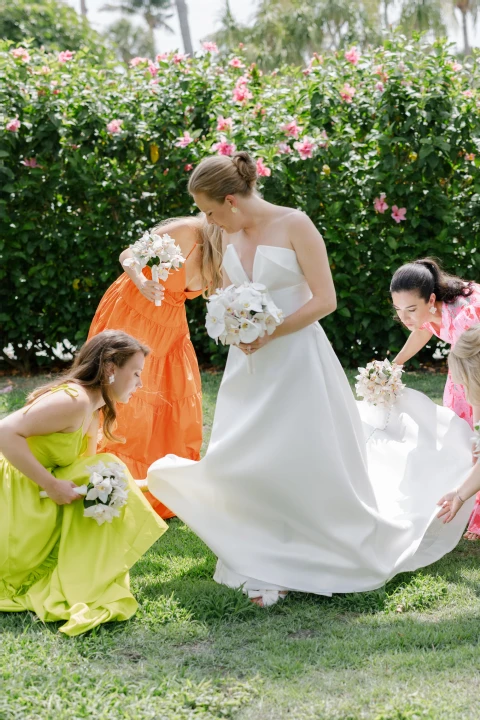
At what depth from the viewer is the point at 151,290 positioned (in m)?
4.32

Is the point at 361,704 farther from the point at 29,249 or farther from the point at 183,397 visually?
the point at 29,249

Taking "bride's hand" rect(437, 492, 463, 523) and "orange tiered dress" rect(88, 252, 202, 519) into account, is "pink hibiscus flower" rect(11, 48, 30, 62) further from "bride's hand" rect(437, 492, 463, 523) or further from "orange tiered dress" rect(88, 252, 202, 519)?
"bride's hand" rect(437, 492, 463, 523)

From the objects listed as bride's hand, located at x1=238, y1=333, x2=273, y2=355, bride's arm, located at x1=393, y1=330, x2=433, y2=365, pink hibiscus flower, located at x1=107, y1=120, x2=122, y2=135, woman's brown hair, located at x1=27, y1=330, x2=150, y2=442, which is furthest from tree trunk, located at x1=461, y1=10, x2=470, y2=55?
woman's brown hair, located at x1=27, y1=330, x2=150, y2=442

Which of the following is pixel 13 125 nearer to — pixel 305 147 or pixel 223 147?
pixel 223 147

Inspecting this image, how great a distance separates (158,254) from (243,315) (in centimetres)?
108

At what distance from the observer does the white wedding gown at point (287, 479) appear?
3.47 meters

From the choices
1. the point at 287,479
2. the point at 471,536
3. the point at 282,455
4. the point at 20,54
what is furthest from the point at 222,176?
the point at 20,54

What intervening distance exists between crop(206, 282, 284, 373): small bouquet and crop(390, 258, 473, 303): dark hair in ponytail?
1.12m

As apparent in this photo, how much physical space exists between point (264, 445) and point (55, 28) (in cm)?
1550

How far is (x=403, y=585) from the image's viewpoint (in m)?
3.54

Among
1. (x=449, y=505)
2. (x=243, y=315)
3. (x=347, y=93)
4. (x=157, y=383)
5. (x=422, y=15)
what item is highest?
(x=422, y=15)

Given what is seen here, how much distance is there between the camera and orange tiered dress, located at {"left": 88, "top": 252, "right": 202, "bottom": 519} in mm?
4539

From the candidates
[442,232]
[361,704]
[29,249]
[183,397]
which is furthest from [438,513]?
[29,249]

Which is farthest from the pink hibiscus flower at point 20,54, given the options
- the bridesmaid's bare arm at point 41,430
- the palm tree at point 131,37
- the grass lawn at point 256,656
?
the palm tree at point 131,37
